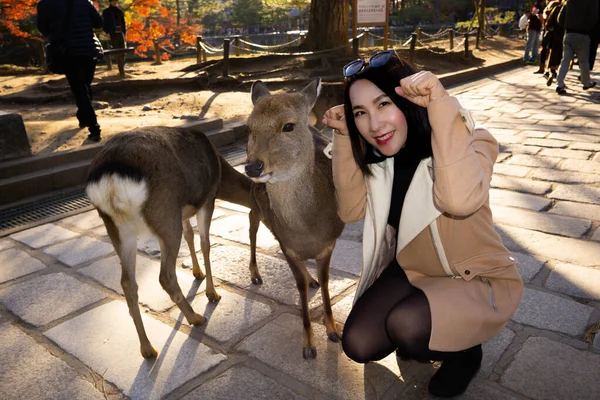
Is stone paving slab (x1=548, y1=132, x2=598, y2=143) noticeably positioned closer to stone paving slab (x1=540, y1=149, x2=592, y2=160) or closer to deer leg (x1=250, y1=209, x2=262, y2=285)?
stone paving slab (x1=540, y1=149, x2=592, y2=160)

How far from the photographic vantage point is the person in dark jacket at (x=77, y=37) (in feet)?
21.3

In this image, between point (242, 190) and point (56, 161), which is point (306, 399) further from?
point (56, 161)

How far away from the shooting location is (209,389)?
8.44 ft

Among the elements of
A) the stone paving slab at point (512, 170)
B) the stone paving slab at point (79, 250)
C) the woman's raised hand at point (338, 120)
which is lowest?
the stone paving slab at point (79, 250)

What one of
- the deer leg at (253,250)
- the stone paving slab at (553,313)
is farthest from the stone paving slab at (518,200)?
the deer leg at (253,250)

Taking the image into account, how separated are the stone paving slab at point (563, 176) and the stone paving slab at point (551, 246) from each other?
4.75 ft

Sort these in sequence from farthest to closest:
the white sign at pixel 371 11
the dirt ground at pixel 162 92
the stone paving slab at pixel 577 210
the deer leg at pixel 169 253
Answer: the white sign at pixel 371 11
the dirt ground at pixel 162 92
the stone paving slab at pixel 577 210
the deer leg at pixel 169 253

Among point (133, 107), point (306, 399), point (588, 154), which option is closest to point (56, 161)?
point (133, 107)

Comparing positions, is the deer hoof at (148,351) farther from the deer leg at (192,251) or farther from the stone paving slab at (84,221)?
the stone paving slab at (84,221)

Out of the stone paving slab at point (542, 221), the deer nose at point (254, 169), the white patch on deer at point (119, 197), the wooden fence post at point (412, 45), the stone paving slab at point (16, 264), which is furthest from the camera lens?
the wooden fence post at point (412, 45)

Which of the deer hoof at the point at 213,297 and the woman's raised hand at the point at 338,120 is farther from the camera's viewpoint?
the deer hoof at the point at 213,297

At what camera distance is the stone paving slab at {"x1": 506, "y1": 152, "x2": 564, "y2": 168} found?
569 centimetres

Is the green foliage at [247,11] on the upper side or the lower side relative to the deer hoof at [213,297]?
upper

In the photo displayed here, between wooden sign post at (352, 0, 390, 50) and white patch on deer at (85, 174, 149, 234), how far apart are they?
12.4 metres
